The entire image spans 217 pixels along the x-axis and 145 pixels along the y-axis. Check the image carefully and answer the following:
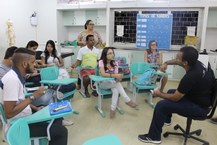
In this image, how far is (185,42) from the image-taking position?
5.21 meters

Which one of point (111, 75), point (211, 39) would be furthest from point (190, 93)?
point (211, 39)

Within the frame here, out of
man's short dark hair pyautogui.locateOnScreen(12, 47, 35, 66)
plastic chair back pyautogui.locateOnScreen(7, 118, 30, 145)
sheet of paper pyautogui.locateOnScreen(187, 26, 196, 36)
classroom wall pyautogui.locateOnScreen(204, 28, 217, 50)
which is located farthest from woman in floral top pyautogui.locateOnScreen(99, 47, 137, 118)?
classroom wall pyautogui.locateOnScreen(204, 28, 217, 50)

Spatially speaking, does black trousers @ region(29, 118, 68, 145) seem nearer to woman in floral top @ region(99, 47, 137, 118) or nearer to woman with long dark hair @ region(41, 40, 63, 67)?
woman in floral top @ region(99, 47, 137, 118)

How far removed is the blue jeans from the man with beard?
43.8 inches

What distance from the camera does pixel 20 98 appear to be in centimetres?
170

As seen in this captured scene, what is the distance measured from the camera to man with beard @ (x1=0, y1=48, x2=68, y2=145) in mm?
1558

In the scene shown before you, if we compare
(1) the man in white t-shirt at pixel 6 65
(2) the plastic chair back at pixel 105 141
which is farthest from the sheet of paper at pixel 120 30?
(2) the plastic chair back at pixel 105 141

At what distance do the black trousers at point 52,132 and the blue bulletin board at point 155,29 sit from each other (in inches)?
165

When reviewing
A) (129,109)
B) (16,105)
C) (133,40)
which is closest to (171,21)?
(133,40)

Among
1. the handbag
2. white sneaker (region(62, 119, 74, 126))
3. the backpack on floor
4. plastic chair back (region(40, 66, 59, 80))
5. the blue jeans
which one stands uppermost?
plastic chair back (region(40, 66, 59, 80))

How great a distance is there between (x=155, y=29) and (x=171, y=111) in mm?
3509

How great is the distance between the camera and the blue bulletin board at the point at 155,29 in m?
5.31

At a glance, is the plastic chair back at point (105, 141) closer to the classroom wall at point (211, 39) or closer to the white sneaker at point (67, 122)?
the white sneaker at point (67, 122)

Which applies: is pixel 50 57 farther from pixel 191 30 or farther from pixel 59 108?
pixel 191 30
